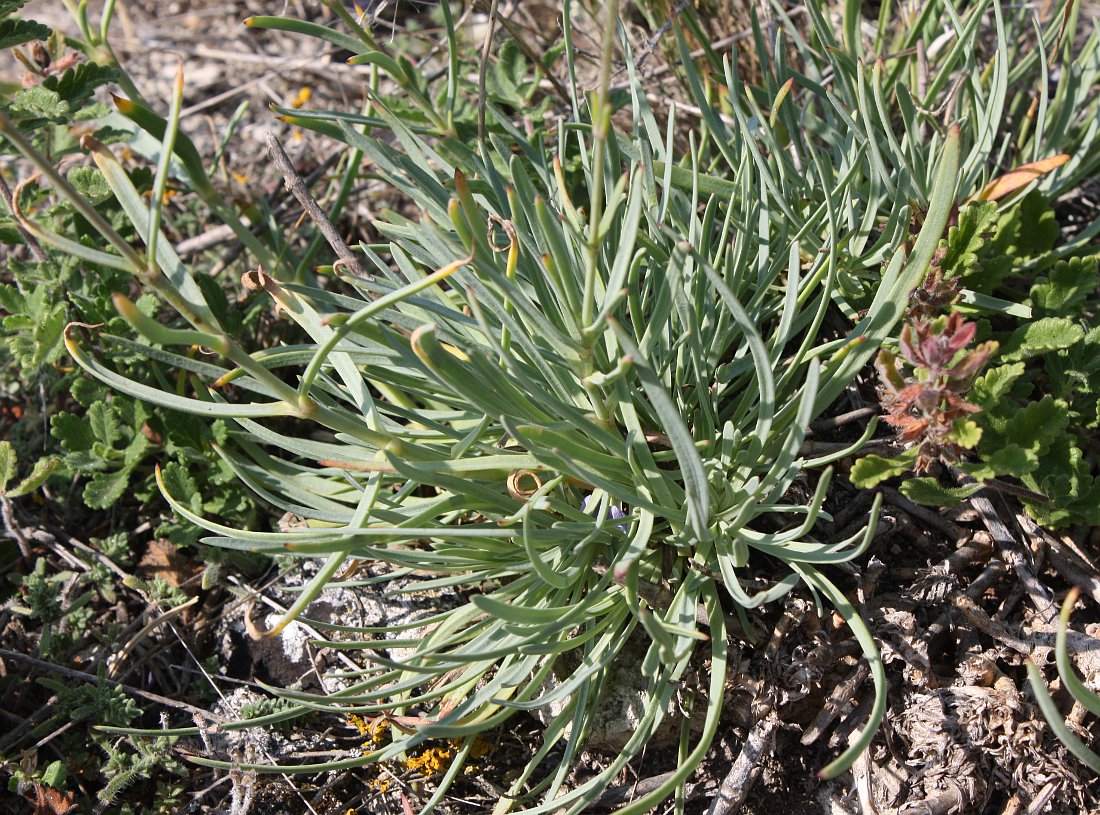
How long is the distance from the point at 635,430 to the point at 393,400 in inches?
20.1

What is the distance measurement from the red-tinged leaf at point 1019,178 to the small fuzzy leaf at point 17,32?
175 centimetres

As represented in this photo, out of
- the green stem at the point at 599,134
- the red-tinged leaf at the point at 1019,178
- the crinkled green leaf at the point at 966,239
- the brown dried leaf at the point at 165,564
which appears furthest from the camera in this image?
the brown dried leaf at the point at 165,564

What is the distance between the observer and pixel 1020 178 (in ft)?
5.29

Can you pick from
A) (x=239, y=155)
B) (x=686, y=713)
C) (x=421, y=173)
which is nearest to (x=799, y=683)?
(x=686, y=713)

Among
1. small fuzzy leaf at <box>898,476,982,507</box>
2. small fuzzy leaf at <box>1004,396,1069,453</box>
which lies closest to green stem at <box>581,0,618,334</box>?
small fuzzy leaf at <box>898,476,982,507</box>

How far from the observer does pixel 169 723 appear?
169cm

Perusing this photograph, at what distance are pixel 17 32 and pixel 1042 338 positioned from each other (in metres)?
1.86

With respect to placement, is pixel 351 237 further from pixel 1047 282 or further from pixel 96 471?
pixel 1047 282

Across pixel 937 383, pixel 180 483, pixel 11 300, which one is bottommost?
pixel 937 383

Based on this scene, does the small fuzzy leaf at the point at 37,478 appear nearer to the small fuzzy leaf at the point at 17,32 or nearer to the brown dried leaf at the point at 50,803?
the brown dried leaf at the point at 50,803

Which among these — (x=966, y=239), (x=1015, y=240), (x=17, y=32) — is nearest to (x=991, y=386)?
(x=966, y=239)

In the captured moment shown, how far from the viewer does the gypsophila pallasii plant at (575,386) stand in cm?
120

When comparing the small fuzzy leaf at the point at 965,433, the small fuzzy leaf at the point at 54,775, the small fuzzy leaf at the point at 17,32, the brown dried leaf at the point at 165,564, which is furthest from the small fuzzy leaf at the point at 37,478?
the small fuzzy leaf at the point at 965,433

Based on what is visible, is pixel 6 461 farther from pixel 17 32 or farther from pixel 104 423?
pixel 17 32
